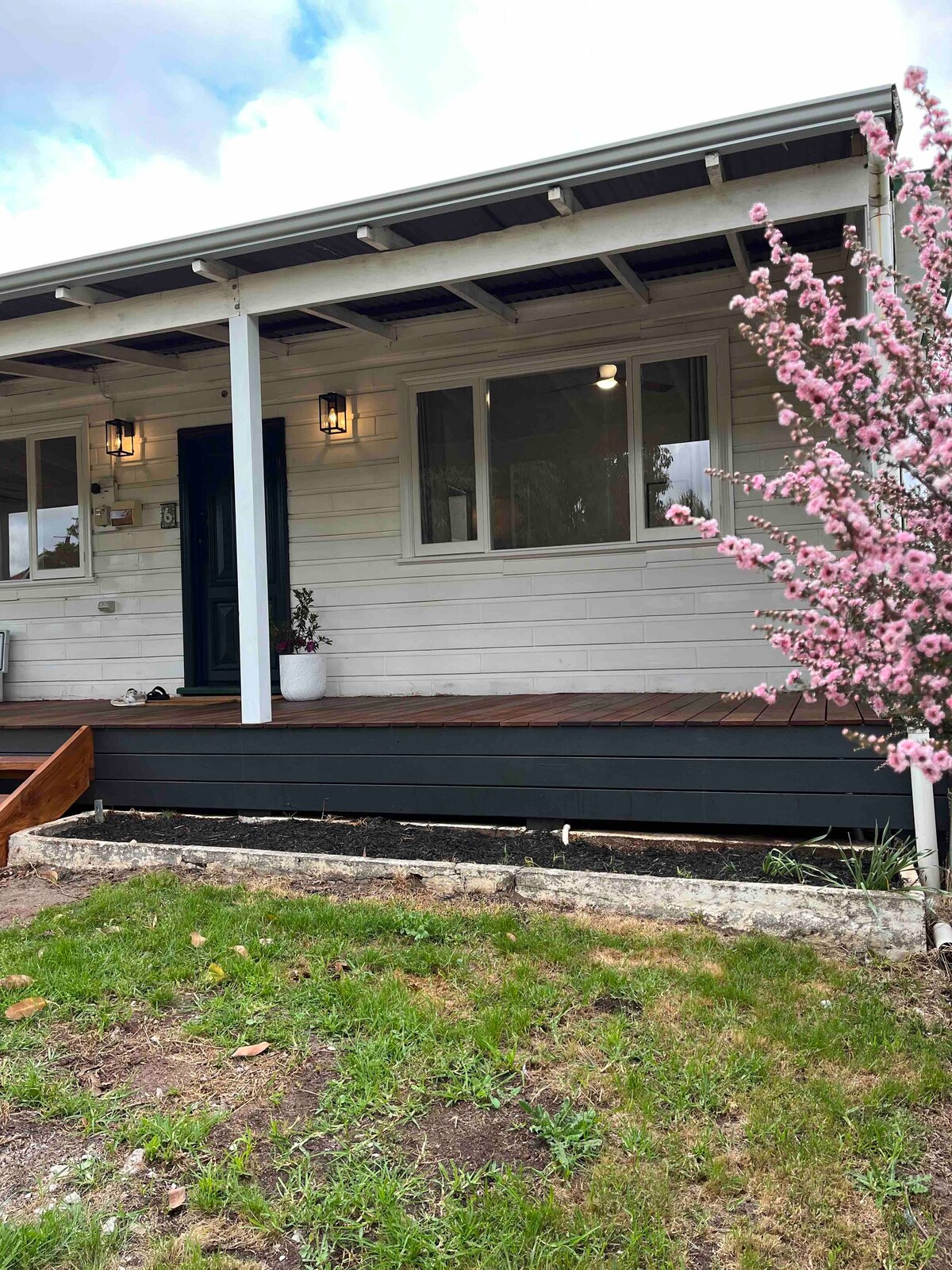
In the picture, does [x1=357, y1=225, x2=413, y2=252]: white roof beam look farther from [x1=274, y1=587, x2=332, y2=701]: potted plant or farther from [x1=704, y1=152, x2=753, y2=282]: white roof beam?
[x1=274, y1=587, x2=332, y2=701]: potted plant

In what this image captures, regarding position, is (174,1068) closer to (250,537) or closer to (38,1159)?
(38,1159)

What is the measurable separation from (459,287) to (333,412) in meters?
1.60

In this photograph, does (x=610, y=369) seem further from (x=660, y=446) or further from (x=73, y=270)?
(x=73, y=270)

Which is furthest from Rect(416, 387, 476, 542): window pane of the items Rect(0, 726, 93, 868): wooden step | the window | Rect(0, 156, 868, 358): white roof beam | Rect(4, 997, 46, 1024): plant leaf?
Rect(4, 997, 46, 1024): plant leaf

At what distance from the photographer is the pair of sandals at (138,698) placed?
641cm

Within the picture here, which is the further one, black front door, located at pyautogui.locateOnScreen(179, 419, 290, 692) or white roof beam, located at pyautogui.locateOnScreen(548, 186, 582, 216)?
black front door, located at pyautogui.locateOnScreen(179, 419, 290, 692)

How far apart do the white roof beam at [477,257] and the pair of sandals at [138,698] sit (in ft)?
7.43

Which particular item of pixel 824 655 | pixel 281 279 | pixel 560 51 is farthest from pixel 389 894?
pixel 560 51

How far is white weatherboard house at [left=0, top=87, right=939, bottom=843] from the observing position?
4.11 metres

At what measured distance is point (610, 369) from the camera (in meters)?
5.64

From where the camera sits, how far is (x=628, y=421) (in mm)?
5609

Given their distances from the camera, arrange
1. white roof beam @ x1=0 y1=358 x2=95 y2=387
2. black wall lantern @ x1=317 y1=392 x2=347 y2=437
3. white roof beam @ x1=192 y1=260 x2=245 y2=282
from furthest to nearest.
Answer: white roof beam @ x1=0 y1=358 x2=95 y2=387 < black wall lantern @ x1=317 y1=392 x2=347 y2=437 < white roof beam @ x1=192 y1=260 x2=245 y2=282

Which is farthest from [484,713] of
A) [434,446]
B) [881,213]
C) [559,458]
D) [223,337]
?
[223,337]

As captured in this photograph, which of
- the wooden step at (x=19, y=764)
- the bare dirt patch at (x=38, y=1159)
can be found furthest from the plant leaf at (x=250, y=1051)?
the wooden step at (x=19, y=764)
